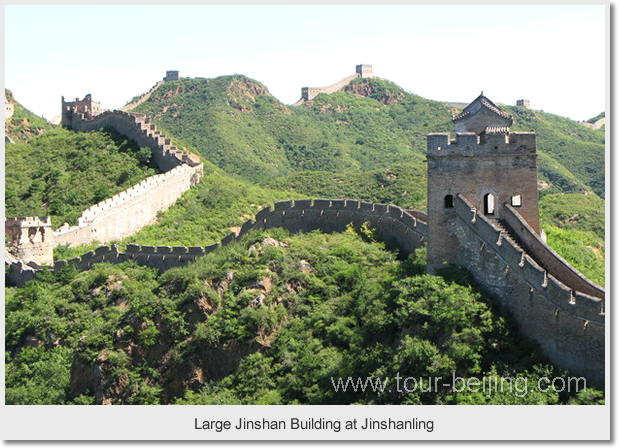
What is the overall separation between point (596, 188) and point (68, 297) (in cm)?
4172

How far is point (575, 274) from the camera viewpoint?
2498 cm

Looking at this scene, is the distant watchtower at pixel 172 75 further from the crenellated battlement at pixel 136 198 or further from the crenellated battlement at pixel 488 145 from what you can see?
the crenellated battlement at pixel 488 145

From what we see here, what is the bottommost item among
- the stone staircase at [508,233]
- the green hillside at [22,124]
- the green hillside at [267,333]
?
the green hillside at [267,333]

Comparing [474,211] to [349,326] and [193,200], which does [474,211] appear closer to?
[349,326]

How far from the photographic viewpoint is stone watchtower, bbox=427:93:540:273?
28.6 metres

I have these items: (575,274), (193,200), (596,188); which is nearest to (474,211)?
(575,274)

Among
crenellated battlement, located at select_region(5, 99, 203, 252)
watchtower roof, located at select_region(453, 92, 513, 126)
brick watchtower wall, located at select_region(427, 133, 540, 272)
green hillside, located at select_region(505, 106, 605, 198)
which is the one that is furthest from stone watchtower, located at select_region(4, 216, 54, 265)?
green hillside, located at select_region(505, 106, 605, 198)

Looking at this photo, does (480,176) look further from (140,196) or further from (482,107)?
(140,196)

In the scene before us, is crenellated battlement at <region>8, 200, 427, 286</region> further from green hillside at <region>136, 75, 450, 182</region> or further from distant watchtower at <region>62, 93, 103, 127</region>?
green hillside at <region>136, 75, 450, 182</region>

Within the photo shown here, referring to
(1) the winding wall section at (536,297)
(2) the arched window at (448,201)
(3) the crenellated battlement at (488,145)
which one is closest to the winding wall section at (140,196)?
(2) the arched window at (448,201)

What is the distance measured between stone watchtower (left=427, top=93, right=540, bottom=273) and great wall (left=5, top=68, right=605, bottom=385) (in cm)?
3

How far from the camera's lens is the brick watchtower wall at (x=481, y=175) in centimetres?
2859

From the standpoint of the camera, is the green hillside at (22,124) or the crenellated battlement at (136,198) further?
the green hillside at (22,124)

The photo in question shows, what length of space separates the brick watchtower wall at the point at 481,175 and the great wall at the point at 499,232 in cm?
3
